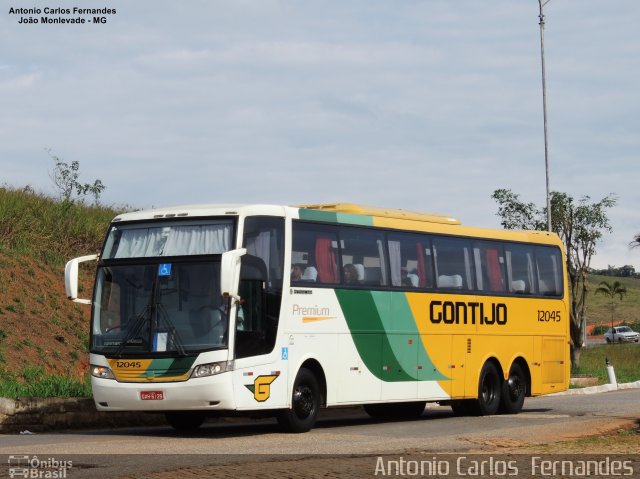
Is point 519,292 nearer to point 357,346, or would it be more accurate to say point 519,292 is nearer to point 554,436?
point 357,346

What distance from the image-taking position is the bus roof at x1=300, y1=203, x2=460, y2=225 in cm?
2095

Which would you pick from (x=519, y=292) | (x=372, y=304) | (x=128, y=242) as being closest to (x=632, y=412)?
(x=519, y=292)

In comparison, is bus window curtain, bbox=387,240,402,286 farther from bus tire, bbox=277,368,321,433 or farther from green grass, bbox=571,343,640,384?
green grass, bbox=571,343,640,384

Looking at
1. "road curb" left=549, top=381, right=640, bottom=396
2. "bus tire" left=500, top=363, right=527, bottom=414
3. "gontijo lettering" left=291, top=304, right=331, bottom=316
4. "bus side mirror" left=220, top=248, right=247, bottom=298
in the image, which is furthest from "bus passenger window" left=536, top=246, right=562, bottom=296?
"bus side mirror" left=220, top=248, right=247, bottom=298

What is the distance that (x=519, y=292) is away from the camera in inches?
974

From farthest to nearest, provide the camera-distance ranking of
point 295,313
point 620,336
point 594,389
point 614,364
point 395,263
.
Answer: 1. point 620,336
2. point 614,364
3. point 594,389
4. point 395,263
5. point 295,313

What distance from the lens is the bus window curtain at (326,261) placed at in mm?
19375

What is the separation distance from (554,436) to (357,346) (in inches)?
155

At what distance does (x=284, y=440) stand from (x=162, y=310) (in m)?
2.54

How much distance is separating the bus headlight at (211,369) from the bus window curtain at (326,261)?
8.77 ft

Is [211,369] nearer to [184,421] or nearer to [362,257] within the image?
[184,421]

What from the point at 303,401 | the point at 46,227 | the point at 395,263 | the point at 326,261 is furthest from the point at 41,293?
the point at 303,401

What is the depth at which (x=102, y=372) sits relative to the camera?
18.0 meters

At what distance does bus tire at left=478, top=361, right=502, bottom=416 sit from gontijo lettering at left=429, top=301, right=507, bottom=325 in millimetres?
904
